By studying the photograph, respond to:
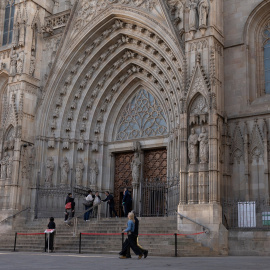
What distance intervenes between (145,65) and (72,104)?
4181mm

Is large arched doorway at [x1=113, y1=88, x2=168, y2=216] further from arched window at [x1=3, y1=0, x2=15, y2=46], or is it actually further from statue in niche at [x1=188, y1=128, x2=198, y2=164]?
arched window at [x1=3, y1=0, x2=15, y2=46]

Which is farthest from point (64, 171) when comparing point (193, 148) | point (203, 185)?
point (203, 185)

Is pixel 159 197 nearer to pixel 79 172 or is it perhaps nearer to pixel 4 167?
pixel 79 172

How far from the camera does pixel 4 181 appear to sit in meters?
21.1

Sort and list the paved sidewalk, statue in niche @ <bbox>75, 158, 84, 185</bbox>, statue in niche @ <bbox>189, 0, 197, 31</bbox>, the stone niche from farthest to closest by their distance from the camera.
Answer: statue in niche @ <bbox>75, 158, 84, 185</bbox> → statue in niche @ <bbox>189, 0, 197, 31</bbox> → the stone niche → the paved sidewalk

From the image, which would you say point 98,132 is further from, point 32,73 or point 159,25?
point 159,25

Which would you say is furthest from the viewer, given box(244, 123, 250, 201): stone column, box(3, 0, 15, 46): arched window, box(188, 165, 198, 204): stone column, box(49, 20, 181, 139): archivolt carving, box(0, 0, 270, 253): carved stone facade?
box(3, 0, 15, 46): arched window

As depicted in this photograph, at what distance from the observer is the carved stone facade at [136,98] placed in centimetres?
1695

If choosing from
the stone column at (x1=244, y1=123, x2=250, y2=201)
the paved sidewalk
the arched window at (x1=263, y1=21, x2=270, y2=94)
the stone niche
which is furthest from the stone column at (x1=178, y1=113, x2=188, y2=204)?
the paved sidewalk

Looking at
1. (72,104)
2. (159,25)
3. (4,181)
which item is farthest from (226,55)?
(4,181)

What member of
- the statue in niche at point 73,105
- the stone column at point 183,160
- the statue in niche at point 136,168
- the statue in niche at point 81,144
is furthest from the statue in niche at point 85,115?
the stone column at point 183,160

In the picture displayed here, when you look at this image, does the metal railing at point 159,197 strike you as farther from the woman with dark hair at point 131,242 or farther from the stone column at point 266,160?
the woman with dark hair at point 131,242

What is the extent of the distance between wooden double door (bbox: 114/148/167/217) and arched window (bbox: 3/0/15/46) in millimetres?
9337

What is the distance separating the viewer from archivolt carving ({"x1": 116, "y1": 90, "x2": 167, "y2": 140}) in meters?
21.8
